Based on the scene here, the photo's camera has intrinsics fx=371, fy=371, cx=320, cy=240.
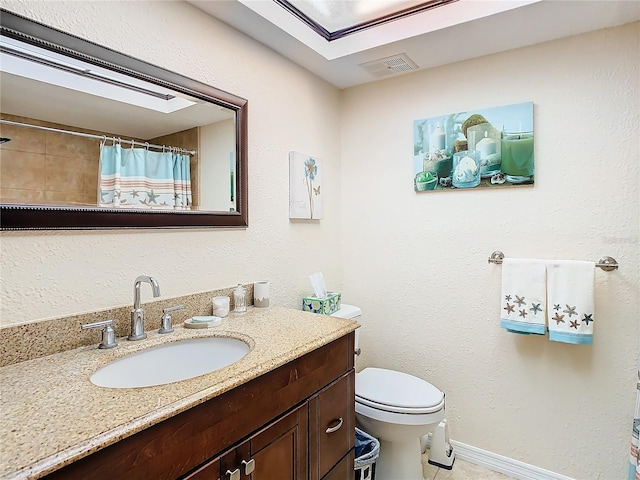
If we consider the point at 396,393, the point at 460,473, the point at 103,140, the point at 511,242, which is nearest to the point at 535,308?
the point at 511,242

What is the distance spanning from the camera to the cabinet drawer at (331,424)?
50.4 inches

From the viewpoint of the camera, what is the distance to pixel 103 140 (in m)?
1.26

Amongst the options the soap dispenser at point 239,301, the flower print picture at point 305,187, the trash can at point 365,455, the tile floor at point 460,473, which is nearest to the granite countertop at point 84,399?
the soap dispenser at point 239,301

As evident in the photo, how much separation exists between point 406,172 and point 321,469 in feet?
5.41

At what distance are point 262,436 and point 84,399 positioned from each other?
470 millimetres

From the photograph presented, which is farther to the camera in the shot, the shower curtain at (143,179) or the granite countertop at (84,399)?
the shower curtain at (143,179)

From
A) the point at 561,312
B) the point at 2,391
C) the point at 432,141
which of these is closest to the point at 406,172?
the point at 432,141

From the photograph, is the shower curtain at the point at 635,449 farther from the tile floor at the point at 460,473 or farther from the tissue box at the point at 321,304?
the tissue box at the point at 321,304

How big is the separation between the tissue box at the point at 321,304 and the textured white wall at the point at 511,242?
425 millimetres

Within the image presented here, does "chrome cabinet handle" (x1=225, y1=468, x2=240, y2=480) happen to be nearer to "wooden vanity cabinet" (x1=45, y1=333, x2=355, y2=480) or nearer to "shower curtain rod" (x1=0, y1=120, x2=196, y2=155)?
"wooden vanity cabinet" (x1=45, y1=333, x2=355, y2=480)

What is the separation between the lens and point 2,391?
871mm

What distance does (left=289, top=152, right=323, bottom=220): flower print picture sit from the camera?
207 cm

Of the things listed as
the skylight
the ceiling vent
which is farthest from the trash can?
the skylight

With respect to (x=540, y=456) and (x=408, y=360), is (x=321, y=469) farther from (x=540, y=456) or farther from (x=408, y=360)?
(x=540, y=456)
